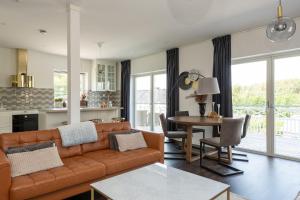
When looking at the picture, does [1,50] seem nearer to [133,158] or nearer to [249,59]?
[133,158]

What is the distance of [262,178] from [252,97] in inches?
76.3

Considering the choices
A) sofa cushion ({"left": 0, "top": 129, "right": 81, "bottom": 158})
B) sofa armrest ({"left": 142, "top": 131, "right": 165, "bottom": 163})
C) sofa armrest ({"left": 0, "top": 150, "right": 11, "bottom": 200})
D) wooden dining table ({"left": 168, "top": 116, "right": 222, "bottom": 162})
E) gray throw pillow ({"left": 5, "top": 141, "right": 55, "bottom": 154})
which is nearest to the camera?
sofa armrest ({"left": 0, "top": 150, "right": 11, "bottom": 200})

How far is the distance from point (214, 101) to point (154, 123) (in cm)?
247

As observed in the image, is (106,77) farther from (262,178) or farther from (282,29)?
(282,29)

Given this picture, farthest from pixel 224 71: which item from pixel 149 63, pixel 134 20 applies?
pixel 149 63

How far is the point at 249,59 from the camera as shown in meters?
4.32

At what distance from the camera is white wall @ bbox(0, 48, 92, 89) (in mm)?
5488

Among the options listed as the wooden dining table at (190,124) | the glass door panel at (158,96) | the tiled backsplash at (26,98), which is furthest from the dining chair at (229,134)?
the tiled backsplash at (26,98)

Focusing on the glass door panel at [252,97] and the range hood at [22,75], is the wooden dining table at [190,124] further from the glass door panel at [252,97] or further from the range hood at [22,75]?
the range hood at [22,75]

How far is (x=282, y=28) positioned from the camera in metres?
1.93

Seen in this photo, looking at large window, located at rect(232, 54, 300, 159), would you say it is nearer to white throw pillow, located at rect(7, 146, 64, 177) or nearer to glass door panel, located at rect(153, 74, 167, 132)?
glass door panel, located at rect(153, 74, 167, 132)

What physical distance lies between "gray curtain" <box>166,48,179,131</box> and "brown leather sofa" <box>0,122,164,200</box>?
2.45 metres

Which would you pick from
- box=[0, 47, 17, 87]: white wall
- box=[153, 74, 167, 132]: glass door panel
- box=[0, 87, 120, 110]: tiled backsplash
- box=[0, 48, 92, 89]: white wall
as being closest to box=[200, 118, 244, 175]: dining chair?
box=[153, 74, 167, 132]: glass door panel

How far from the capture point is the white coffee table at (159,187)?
159cm
